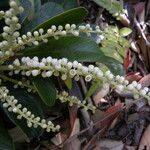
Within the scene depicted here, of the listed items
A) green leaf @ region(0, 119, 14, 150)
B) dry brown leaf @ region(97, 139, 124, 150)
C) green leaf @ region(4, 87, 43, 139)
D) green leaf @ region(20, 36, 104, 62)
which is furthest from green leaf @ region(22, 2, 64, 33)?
dry brown leaf @ region(97, 139, 124, 150)

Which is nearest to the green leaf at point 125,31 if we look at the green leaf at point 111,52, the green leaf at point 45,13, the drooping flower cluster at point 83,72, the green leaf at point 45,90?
the green leaf at point 111,52

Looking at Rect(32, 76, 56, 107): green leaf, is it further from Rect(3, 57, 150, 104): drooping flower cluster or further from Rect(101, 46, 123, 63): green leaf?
Rect(101, 46, 123, 63): green leaf

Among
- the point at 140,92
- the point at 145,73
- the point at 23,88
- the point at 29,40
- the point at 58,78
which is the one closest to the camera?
the point at 140,92

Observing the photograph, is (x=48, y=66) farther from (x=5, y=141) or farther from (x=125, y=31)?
(x=125, y=31)

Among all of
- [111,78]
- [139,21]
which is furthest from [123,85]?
[139,21]

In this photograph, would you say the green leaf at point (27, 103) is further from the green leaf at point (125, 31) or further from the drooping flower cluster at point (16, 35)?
the green leaf at point (125, 31)

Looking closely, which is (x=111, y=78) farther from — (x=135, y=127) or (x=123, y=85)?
(x=135, y=127)
